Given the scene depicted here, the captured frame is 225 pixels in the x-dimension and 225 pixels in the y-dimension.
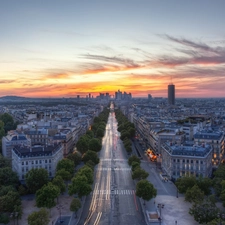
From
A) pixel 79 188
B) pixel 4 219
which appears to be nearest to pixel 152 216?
pixel 79 188

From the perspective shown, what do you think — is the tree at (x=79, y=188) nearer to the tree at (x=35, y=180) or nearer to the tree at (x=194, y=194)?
the tree at (x=35, y=180)

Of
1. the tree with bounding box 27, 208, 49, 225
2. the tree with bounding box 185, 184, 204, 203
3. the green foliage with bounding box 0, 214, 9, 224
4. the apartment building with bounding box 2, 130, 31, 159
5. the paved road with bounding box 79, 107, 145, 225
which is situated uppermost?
the apartment building with bounding box 2, 130, 31, 159

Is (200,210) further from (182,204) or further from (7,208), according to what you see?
(7,208)

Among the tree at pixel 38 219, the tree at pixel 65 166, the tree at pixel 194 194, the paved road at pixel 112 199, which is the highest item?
the tree at pixel 65 166

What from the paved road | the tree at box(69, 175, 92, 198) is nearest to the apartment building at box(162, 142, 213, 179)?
the paved road

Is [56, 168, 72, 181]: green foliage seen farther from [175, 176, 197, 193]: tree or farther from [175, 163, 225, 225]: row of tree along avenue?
[175, 176, 197, 193]: tree

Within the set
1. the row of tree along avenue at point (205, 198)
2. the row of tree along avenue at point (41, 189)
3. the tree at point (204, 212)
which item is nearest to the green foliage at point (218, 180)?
the row of tree along avenue at point (205, 198)

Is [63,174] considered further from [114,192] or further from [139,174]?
[139,174]

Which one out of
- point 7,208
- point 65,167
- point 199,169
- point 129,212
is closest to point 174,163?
point 199,169
